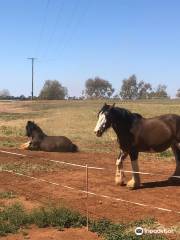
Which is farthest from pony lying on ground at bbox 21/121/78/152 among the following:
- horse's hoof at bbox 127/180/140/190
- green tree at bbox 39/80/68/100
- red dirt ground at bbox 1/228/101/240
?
green tree at bbox 39/80/68/100

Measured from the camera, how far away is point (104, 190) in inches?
489

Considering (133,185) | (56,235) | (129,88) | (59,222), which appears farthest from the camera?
(129,88)

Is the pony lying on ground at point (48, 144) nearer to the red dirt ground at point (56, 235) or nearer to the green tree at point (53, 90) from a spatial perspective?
the red dirt ground at point (56, 235)

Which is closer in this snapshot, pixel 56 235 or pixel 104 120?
pixel 56 235

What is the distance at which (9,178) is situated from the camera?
47.0 feet

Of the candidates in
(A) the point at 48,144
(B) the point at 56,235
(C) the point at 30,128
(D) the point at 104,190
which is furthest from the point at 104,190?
(C) the point at 30,128

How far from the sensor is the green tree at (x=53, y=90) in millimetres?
145375

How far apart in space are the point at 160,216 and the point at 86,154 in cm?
995

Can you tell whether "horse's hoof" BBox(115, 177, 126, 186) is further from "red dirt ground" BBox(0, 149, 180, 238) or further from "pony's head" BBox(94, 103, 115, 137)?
"pony's head" BBox(94, 103, 115, 137)

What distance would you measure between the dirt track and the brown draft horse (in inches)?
32.6

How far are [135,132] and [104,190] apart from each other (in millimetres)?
1849

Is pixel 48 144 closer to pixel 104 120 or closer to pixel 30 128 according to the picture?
pixel 30 128

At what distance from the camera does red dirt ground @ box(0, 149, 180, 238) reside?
10117 millimetres

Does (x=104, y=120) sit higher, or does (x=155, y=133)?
(x=104, y=120)
